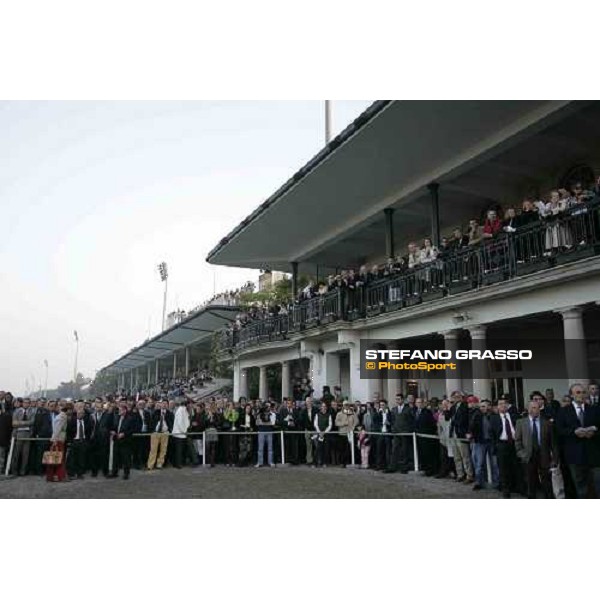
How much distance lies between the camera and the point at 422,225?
73.4 ft

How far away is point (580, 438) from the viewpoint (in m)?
9.34

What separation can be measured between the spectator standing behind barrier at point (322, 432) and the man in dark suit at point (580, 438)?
23.8 feet

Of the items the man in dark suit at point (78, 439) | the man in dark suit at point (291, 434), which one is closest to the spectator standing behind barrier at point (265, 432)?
the man in dark suit at point (291, 434)

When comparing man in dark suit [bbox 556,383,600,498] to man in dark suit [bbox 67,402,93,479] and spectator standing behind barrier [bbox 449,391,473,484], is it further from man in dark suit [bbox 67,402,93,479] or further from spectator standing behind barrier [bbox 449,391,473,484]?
man in dark suit [bbox 67,402,93,479]

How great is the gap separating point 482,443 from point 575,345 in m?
2.67

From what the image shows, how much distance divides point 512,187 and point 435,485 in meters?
10.4

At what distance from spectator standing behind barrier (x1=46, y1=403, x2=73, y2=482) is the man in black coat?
432 mm

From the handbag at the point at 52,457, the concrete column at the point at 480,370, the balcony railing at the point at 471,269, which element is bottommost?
the handbag at the point at 52,457

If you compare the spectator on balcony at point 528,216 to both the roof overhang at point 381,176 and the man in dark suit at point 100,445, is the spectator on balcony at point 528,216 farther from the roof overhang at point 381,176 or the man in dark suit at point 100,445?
the man in dark suit at point 100,445

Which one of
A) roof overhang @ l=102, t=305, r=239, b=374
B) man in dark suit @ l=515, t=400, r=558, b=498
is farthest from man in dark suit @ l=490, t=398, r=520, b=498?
roof overhang @ l=102, t=305, r=239, b=374

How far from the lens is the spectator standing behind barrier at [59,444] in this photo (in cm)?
1373

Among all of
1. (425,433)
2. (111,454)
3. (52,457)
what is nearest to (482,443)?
(425,433)

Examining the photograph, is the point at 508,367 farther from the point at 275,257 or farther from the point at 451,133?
the point at 275,257

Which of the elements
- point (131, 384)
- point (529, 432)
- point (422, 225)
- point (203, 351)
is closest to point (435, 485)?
point (529, 432)
